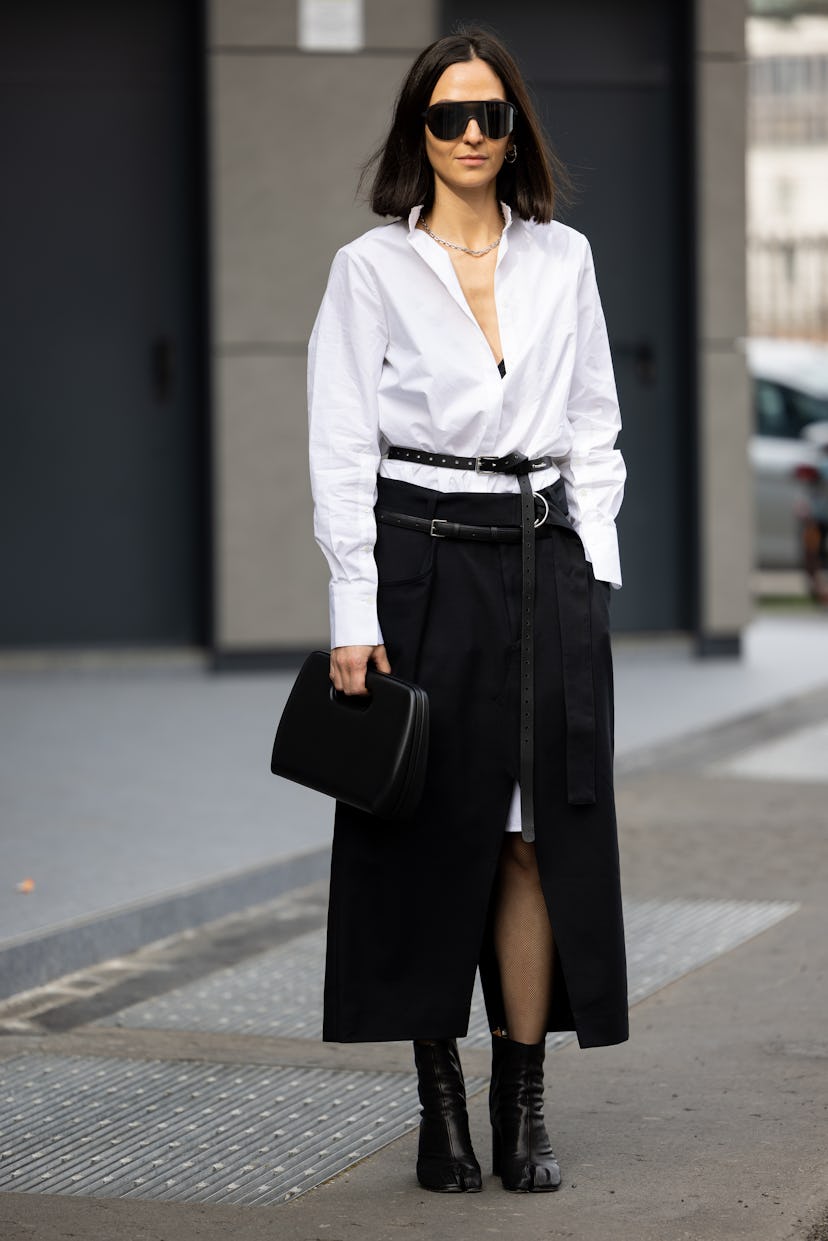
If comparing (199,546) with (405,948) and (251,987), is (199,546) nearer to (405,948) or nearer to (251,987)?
(251,987)

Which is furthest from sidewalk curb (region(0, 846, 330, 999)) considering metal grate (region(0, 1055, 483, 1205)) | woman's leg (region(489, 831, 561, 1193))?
woman's leg (region(489, 831, 561, 1193))

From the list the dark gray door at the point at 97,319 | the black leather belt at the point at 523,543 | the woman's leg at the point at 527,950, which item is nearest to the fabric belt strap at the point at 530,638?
the black leather belt at the point at 523,543

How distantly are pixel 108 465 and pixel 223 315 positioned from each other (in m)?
0.95

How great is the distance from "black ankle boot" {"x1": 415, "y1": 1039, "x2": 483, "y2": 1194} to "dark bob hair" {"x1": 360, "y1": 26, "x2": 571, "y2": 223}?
1.54 m

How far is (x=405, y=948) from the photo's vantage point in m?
4.06

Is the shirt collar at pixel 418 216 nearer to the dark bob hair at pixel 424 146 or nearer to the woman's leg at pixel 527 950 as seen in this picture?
the dark bob hair at pixel 424 146

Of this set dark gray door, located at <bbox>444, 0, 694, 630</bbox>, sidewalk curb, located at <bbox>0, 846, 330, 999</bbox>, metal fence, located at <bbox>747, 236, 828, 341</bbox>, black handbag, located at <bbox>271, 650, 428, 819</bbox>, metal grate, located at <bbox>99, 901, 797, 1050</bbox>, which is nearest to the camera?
black handbag, located at <bbox>271, 650, 428, 819</bbox>

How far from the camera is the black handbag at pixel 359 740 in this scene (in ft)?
12.8

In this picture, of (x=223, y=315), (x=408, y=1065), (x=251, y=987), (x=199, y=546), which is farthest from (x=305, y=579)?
(x=408, y=1065)

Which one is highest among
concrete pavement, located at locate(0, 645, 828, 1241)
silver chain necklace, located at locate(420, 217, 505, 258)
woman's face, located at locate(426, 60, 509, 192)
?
woman's face, located at locate(426, 60, 509, 192)

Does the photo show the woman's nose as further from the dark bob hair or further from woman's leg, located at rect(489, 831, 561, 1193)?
woman's leg, located at rect(489, 831, 561, 1193)

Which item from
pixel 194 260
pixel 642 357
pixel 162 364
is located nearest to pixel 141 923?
pixel 162 364

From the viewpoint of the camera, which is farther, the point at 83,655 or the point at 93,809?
the point at 83,655

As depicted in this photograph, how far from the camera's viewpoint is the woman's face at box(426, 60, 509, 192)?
13.3 feet
